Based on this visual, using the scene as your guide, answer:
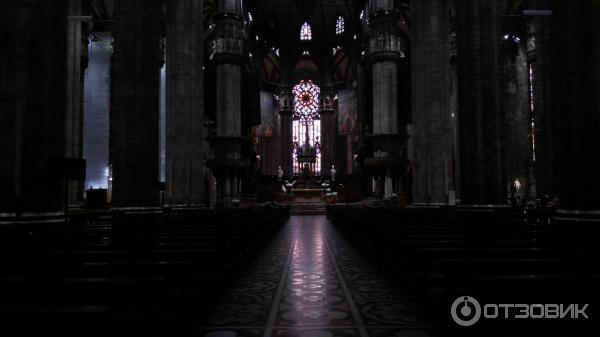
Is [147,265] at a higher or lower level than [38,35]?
lower

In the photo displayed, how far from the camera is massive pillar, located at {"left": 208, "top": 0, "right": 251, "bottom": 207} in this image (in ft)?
105

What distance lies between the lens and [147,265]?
10.1ft

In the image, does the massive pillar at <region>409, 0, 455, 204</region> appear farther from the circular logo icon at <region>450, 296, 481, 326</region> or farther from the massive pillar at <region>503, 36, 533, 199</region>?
the circular logo icon at <region>450, 296, 481, 326</region>

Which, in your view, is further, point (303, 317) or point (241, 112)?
point (241, 112)

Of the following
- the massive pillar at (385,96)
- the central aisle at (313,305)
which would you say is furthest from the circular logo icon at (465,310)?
the massive pillar at (385,96)

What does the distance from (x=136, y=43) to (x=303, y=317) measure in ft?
35.3

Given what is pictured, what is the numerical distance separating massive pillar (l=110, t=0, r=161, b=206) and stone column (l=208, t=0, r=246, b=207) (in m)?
19.4

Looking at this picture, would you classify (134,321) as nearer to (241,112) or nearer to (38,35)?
(38,35)

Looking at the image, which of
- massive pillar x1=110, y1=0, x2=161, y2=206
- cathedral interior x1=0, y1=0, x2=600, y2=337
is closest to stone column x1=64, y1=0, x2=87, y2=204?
cathedral interior x1=0, y1=0, x2=600, y2=337

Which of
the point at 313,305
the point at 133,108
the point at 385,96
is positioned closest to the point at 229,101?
the point at 385,96

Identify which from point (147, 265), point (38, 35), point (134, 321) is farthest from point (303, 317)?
point (38, 35)

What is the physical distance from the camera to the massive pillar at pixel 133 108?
39.7ft

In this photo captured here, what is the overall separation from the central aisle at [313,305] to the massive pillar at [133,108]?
617cm

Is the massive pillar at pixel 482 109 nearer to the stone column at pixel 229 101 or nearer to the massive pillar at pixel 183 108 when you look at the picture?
the massive pillar at pixel 183 108
